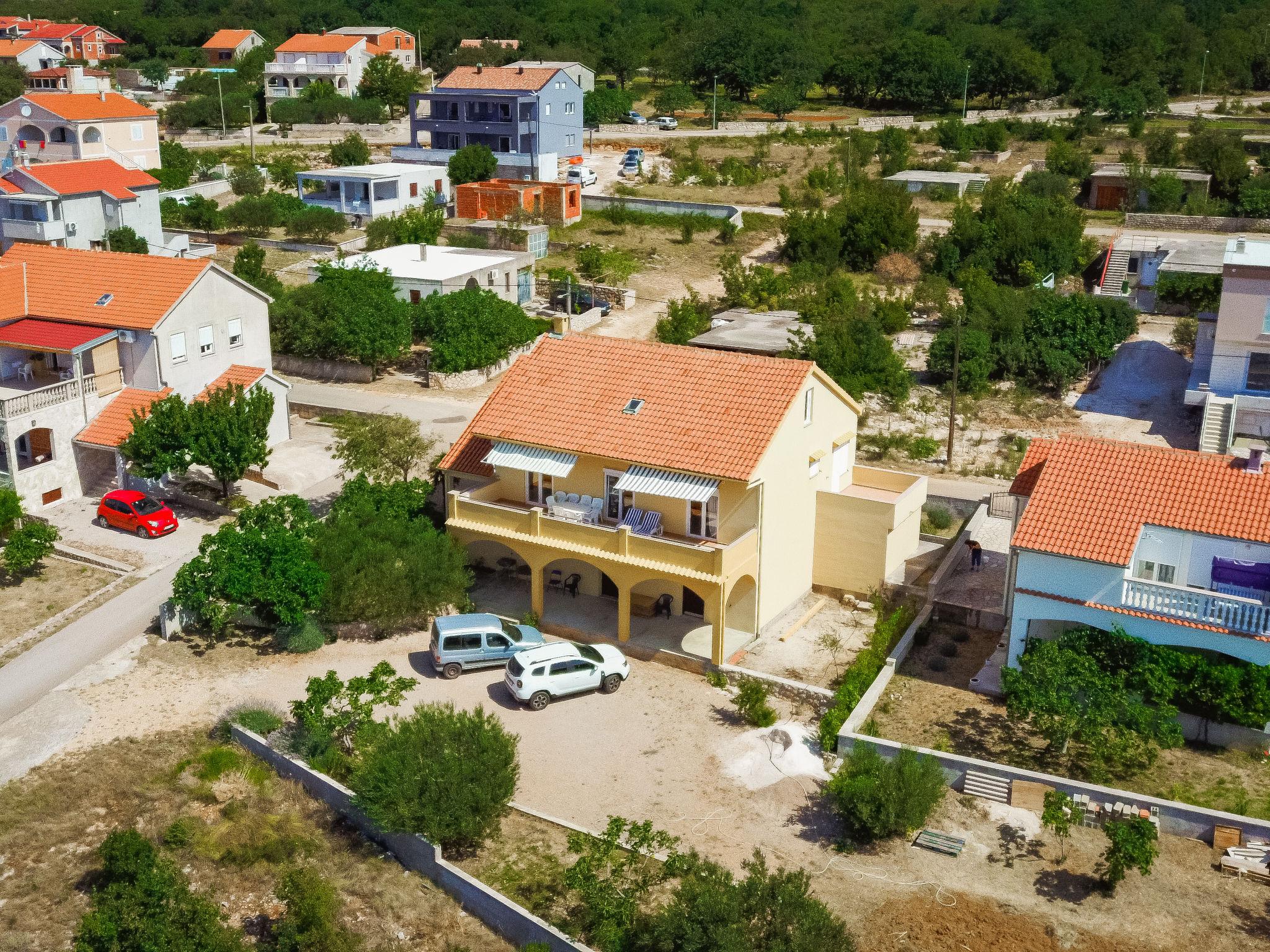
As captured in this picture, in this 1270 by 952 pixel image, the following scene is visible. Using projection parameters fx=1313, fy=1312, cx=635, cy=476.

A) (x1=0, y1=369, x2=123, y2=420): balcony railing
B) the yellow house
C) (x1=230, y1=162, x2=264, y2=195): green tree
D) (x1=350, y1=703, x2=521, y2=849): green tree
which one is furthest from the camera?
(x1=230, y1=162, x2=264, y2=195): green tree

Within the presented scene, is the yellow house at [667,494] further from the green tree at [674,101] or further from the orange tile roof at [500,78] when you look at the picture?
the green tree at [674,101]

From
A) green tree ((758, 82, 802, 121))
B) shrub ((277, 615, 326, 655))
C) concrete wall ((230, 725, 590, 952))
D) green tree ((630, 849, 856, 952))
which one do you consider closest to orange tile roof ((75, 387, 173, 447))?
shrub ((277, 615, 326, 655))

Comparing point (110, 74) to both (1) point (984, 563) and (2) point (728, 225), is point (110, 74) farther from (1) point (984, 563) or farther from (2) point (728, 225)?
(1) point (984, 563)

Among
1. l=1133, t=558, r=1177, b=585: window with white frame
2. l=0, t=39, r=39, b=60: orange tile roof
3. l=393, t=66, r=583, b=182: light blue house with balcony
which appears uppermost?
l=0, t=39, r=39, b=60: orange tile roof

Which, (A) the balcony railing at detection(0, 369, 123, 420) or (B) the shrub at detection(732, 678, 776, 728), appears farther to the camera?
(A) the balcony railing at detection(0, 369, 123, 420)

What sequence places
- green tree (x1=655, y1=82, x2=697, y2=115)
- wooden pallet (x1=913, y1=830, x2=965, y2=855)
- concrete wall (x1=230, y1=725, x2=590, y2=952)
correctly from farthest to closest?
green tree (x1=655, y1=82, x2=697, y2=115), wooden pallet (x1=913, y1=830, x2=965, y2=855), concrete wall (x1=230, y1=725, x2=590, y2=952)

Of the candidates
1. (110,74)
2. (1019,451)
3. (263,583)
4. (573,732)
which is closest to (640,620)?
(573,732)

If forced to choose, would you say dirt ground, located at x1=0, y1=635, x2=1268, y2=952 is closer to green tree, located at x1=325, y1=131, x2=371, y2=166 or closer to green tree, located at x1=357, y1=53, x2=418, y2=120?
green tree, located at x1=325, y1=131, x2=371, y2=166

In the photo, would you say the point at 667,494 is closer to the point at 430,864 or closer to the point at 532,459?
the point at 532,459
